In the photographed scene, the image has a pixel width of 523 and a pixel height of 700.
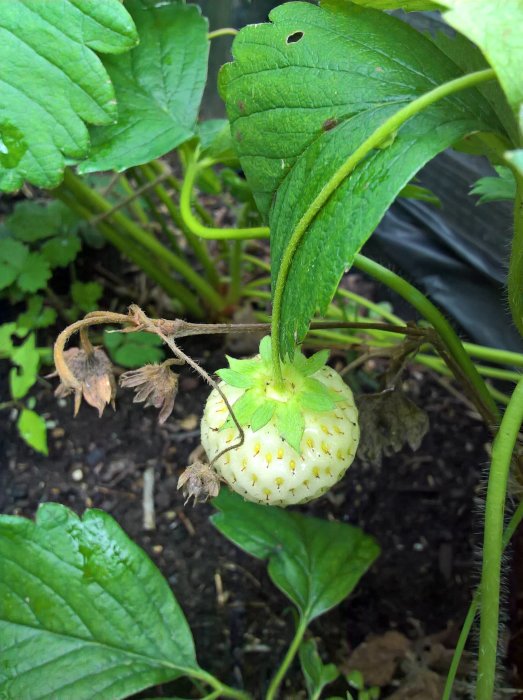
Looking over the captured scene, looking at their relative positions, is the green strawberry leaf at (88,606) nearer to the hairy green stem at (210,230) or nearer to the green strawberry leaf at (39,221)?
the hairy green stem at (210,230)

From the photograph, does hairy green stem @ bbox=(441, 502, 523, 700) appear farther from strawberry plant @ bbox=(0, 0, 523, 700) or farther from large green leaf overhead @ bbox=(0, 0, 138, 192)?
large green leaf overhead @ bbox=(0, 0, 138, 192)

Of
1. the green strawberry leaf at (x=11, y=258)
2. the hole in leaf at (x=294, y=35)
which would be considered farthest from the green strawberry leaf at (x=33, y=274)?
the hole in leaf at (x=294, y=35)

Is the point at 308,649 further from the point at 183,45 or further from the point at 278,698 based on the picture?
the point at 183,45

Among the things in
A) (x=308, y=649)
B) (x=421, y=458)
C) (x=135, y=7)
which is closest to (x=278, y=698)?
(x=308, y=649)

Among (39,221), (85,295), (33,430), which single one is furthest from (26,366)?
(39,221)

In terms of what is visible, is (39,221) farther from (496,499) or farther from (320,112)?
(496,499)
